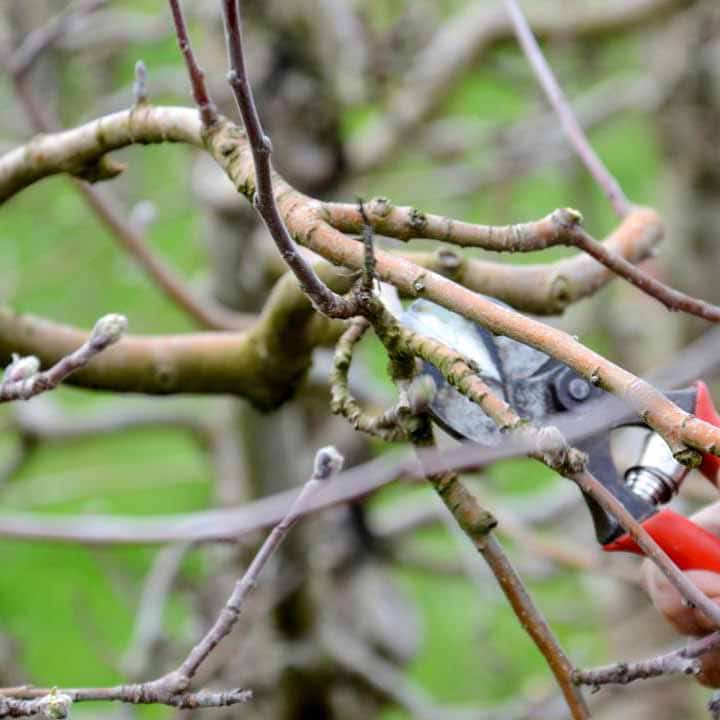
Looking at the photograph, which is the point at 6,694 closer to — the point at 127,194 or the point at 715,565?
the point at 715,565

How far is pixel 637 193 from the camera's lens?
6.35 meters

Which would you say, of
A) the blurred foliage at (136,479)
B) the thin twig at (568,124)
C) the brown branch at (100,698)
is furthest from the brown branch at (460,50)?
the brown branch at (100,698)

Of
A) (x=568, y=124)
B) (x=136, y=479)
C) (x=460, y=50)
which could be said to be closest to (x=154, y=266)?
(x=568, y=124)

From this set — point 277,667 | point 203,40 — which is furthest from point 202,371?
point 203,40

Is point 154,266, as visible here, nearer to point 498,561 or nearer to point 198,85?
point 198,85

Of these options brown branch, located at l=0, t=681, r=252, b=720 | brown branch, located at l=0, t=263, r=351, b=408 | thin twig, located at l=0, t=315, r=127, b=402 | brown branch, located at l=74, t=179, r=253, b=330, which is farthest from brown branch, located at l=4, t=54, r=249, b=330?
brown branch, located at l=0, t=681, r=252, b=720

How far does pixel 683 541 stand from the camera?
0.95 m

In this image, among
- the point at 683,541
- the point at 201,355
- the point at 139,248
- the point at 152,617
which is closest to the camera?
the point at 683,541

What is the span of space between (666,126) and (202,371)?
214 cm

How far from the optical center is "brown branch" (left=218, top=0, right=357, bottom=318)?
0.69m

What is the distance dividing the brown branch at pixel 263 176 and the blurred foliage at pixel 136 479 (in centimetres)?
215

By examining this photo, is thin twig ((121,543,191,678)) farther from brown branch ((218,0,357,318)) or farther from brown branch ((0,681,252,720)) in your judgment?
brown branch ((218,0,357,318))

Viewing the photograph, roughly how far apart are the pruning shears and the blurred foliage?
194 centimetres

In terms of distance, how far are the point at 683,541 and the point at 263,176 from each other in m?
0.41
